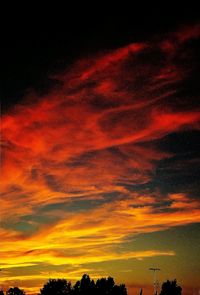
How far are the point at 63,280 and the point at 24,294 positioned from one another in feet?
104

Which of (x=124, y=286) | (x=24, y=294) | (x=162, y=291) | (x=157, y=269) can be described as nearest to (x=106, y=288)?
(x=124, y=286)

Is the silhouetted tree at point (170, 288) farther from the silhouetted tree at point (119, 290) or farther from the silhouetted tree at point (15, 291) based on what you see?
the silhouetted tree at point (15, 291)

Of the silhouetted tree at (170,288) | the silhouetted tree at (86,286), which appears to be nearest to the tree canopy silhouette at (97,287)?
the silhouetted tree at (86,286)

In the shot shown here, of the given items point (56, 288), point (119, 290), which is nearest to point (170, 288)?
point (119, 290)

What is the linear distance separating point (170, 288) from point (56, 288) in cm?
3868

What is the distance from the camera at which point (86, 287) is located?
349 feet

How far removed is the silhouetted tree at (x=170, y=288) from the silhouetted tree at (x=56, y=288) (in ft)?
110

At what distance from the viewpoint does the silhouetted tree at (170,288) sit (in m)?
94.9

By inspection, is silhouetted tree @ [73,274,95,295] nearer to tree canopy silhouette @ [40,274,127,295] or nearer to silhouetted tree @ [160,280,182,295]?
tree canopy silhouette @ [40,274,127,295]

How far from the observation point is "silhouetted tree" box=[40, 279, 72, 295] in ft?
393

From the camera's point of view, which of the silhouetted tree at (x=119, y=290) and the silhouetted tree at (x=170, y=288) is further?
the silhouetted tree at (x=119, y=290)

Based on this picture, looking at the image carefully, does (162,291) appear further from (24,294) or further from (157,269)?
(24,294)

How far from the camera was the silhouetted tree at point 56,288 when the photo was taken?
11988 cm

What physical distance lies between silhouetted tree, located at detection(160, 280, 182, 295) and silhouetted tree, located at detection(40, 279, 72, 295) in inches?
1315
